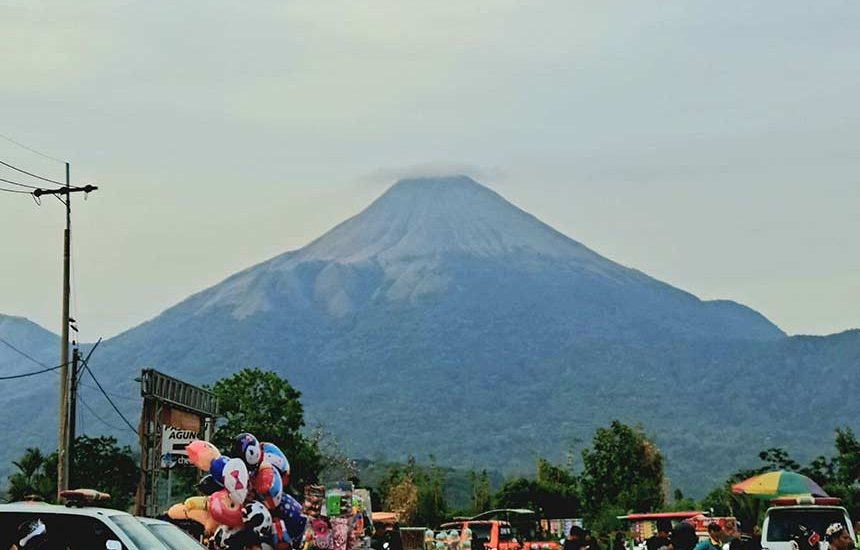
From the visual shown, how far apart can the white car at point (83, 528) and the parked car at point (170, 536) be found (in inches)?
8.6

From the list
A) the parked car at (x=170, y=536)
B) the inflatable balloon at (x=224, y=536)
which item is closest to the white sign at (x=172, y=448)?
the inflatable balloon at (x=224, y=536)

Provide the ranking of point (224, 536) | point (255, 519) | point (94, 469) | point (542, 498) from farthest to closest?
1. point (542, 498)
2. point (94, 469)
3. point (224, 536)
4. point (255, 519)

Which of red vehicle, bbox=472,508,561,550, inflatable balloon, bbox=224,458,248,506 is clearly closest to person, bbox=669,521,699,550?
inflatable balloon, bbox=224,458,248,506

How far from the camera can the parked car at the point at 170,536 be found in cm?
1569

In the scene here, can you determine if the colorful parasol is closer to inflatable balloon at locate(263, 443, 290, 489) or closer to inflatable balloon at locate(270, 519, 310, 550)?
inflatable balloon at locate(263, 443, 290, 489)

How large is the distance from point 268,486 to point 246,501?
611 mm

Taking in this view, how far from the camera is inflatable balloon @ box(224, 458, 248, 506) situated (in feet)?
65.7

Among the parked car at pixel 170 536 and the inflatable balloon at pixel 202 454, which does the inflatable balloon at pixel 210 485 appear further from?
the parked car at pixel 170 536

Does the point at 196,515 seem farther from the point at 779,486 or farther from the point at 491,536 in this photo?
the point at 491,536

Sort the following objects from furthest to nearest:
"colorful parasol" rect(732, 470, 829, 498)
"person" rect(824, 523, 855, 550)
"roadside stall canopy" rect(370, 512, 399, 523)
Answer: "roadside stall canopy" rect(370, 512, 399, 523), "colorful parasol" rect(732, 470, 829, 498), "person" rect(824, 523, 855, 550)

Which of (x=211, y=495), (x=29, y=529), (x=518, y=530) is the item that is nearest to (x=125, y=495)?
(x=518, y=530)

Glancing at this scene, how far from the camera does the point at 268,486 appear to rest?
20.8 metres

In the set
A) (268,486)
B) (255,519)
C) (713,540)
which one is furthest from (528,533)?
(255,519)

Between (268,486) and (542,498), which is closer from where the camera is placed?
(268,486)
